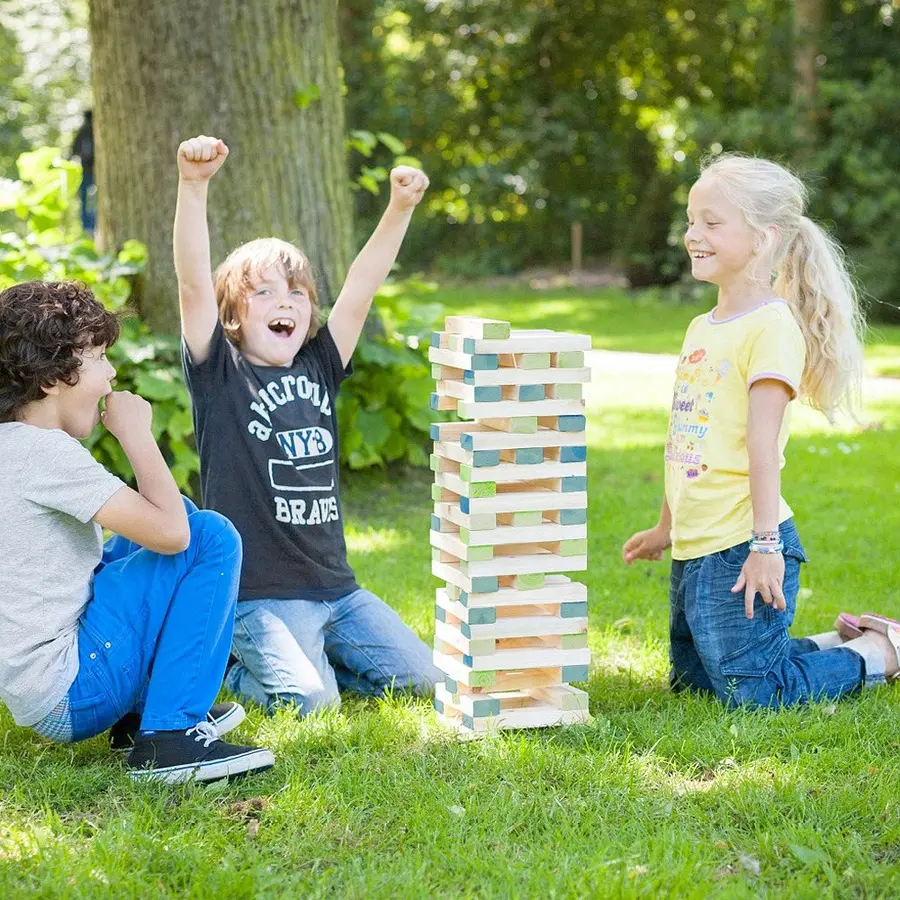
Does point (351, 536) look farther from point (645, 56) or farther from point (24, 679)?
point (645, 56)

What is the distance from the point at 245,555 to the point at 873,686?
184 centimetres

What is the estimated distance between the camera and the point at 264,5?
574 centimetres

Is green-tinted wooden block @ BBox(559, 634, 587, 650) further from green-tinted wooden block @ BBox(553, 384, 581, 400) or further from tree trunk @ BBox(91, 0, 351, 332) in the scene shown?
tree trunk @ BBox(91, 0, 351, 332)

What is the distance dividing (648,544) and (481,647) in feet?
2.66

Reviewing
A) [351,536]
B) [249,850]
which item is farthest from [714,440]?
[351,536]

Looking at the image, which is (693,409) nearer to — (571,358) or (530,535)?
(571,358)

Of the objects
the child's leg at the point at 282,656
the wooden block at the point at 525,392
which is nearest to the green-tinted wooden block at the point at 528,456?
the wooden block at the point at 525,392

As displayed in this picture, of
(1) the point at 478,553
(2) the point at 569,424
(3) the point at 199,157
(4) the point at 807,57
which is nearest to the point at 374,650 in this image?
(1) the point at 478,553

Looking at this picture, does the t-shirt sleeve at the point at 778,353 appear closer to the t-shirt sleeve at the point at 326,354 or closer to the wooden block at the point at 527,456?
the wooden block at the point at 527,456

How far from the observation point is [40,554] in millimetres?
2902

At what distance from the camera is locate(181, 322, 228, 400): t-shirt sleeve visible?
3.61m

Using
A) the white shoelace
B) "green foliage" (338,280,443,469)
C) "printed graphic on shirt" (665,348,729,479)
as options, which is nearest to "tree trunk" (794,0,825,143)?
"green foliage" (338,280,443,469)

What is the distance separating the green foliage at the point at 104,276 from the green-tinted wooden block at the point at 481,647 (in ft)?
8.30

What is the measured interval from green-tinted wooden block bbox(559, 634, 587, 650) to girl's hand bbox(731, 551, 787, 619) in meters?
0.43
